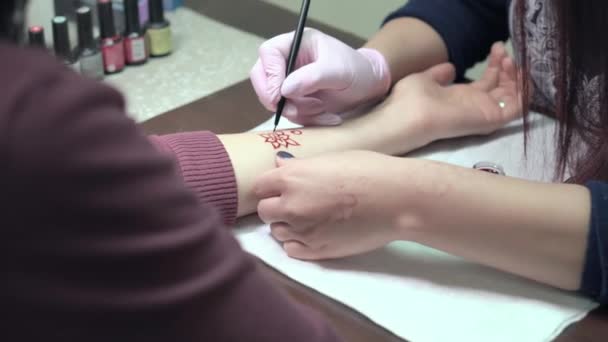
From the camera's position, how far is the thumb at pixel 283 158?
0.67 m

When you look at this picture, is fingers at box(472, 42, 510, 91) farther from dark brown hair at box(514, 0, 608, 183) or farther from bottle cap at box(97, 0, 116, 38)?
bottle cap at box(97, 0, 116, 38)

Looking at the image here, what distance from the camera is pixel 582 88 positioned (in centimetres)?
69

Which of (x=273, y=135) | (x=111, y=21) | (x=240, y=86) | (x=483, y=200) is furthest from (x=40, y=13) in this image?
(x=483, y=200)

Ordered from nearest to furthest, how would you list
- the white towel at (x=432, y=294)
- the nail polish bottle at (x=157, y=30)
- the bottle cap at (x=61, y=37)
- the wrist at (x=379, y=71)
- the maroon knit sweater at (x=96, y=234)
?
the maroon knit sweater at (x=96, y=234), the white towel at (x=432, y=294), the wrist at (x=379, y=71), the bottle cap at (x=61, y=37), the nail polish bottle at (x=157, y=30)

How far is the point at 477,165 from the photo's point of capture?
2.41 feet

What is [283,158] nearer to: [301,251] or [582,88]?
[301,251]

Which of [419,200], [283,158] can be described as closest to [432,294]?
[419,200]

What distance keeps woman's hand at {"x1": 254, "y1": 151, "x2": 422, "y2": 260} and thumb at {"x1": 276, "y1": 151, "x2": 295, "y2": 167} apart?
0.03 metres

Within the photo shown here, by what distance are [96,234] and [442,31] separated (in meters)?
0.74

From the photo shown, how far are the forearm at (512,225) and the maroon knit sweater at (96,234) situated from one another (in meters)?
0.33

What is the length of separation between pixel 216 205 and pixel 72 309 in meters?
0.40

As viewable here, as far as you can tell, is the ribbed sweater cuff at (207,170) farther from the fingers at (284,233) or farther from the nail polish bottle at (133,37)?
the nail polish bottle at (133,37)

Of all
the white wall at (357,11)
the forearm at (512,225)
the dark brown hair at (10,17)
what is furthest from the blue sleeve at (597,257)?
the white wall at (357,11)

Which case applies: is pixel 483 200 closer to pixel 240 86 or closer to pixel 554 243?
pixel 554 243
